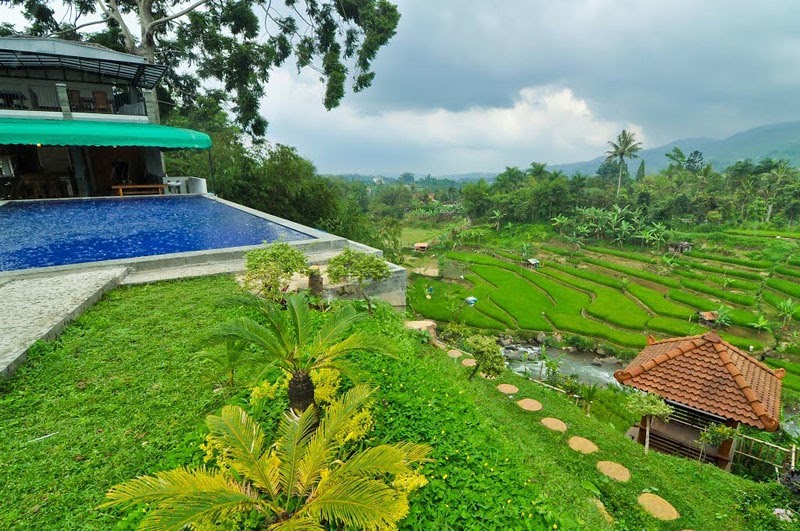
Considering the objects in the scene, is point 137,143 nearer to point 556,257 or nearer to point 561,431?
point 561,431

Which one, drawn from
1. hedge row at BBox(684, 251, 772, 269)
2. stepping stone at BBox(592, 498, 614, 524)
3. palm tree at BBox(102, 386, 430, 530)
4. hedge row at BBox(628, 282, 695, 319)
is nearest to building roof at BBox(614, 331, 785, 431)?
stepping stone at BBox(592, 498, 614, 524)

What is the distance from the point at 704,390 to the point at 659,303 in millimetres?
20540

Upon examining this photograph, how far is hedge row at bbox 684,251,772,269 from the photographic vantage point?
1213 inches

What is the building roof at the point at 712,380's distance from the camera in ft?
25.3

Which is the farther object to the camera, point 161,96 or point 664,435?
point 161,96

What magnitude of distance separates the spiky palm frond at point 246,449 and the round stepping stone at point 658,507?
16.5 ft

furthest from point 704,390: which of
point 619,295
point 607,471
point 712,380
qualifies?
point 619,295

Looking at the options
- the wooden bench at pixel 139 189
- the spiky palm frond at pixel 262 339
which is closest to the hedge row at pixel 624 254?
the wooden bench at pixel 139 189

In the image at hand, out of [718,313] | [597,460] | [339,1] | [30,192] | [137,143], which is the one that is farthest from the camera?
[718,313]

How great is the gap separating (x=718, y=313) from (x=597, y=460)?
2253 centimetres

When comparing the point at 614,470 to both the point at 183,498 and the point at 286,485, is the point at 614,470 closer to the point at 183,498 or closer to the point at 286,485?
the point at 286,485

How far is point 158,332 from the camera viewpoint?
18.3ft

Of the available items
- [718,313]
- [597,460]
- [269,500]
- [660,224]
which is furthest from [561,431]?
[660,224]

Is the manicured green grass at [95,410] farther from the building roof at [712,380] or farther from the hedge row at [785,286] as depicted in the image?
the hedge row at [785,286]
